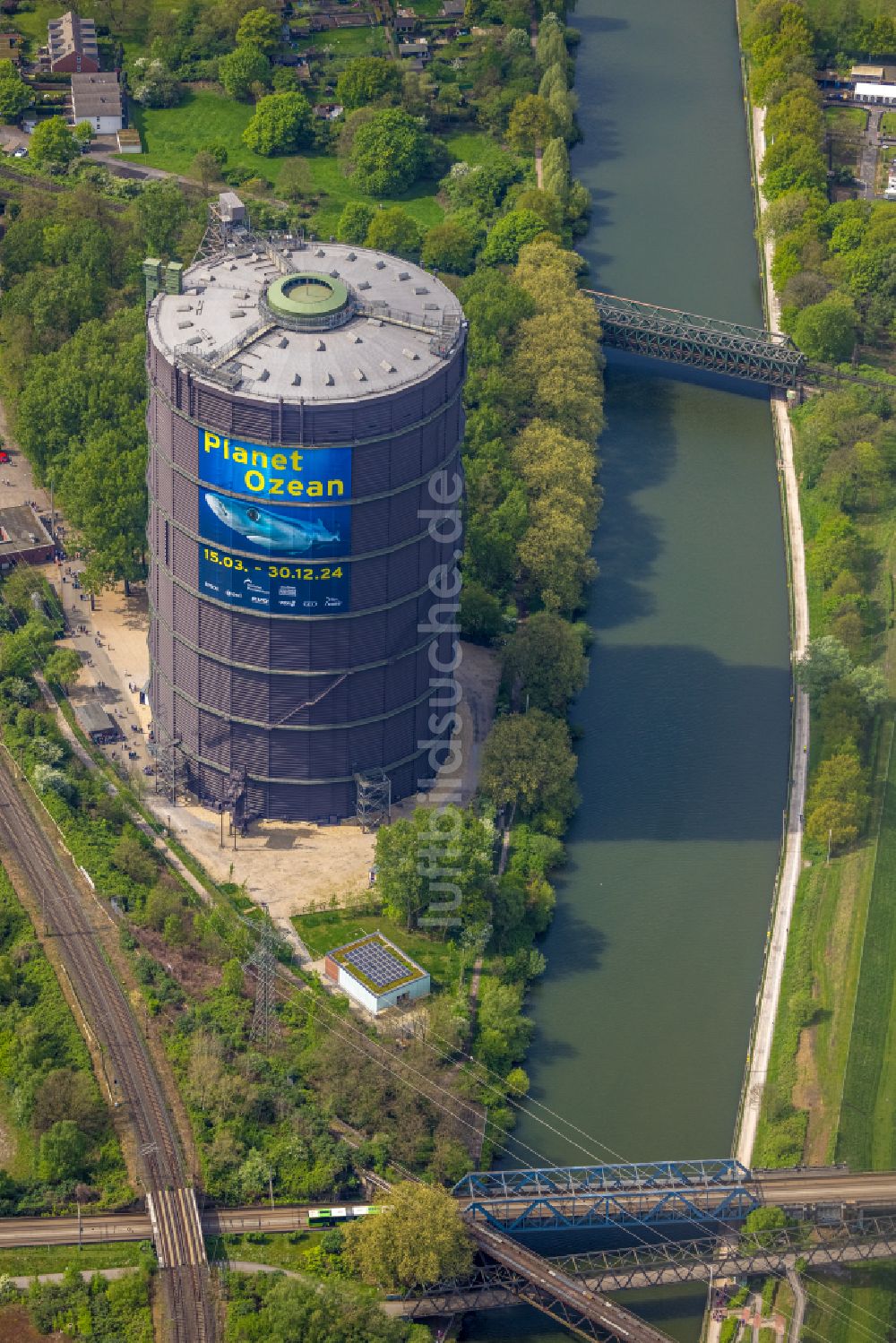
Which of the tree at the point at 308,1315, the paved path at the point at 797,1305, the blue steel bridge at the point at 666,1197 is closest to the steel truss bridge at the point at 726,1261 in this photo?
the paved path at the point at 797,1305

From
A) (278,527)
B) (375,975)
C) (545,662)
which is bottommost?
(375,975)

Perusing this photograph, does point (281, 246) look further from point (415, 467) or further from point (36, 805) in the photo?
point (36, 805)

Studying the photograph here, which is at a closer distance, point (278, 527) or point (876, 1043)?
point (278, 527)

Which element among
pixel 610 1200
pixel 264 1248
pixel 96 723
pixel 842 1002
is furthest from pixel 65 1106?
pixel 842 1002

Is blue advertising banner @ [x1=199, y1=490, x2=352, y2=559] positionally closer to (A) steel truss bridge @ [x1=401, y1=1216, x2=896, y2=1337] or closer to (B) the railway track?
(B) the railway track

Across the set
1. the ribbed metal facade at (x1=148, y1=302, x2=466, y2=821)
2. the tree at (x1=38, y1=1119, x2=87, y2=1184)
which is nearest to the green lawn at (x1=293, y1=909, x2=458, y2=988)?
the ribbed metal facade at (x1=148, y1=302, x2=466, y2=821)

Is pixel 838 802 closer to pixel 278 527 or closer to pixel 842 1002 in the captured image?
pixel 842 1002
